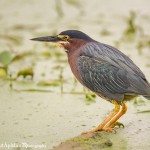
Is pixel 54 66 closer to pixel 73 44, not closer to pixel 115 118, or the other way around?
pixel 73 44

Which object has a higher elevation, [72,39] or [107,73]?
[72,39]

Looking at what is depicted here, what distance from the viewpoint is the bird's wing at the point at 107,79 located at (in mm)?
5020

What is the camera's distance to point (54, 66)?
292 inches

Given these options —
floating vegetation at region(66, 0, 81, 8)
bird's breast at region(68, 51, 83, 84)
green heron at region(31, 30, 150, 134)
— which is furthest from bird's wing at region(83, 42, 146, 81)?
floating vegetation at region(66, 0, 81, 8)

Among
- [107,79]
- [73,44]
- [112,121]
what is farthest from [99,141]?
[73,44]

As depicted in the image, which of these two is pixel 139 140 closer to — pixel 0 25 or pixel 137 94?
pixel 137 94

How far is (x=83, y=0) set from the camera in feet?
34.6

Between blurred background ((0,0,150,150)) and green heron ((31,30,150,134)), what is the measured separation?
0.29 meters

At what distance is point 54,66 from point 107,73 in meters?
2.32

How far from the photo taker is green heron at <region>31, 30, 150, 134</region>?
5.04 m

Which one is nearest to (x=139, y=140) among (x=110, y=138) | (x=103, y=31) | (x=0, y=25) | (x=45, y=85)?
(x=110, y=138)

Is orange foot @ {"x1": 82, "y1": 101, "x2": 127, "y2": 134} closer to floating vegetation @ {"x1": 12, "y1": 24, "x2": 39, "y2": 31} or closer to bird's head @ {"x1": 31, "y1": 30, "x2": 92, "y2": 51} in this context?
bird's head @ {"x1": 31, "y1": 30, "x2": 92, "y2": 51}

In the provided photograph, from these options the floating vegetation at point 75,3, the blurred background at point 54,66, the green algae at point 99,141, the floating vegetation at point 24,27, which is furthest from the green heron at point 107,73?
the floating vegetation at point 75,3

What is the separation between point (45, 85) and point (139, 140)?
203 centimetres
